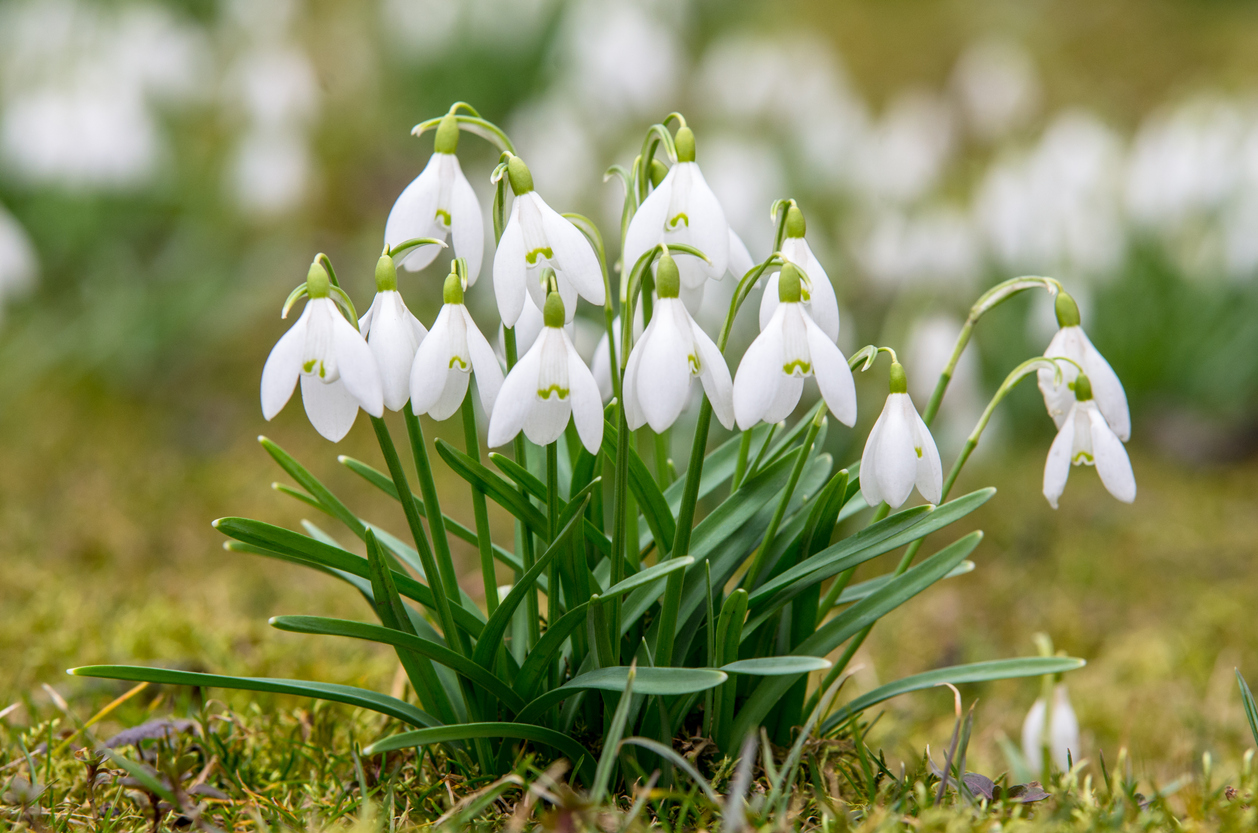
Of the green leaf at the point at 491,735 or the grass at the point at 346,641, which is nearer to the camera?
the green leaf at the point at 491,735

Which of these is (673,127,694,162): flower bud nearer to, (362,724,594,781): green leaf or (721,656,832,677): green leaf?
(721,656,832,677): green leaf

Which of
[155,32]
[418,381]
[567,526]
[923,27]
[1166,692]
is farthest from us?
[923,27]

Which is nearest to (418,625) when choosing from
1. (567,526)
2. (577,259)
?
(567,526)

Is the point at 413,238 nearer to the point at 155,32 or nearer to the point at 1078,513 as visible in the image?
the point at 1078,513

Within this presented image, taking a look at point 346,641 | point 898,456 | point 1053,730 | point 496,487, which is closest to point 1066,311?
point 898,456

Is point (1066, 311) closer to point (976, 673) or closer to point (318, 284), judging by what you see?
point (976, 673)

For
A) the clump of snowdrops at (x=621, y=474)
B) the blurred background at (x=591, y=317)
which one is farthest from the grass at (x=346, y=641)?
the clump of snowdrops at (x=621, y=474)

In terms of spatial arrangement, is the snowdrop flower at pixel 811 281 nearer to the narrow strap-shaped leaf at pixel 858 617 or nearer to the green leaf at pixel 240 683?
the narrow strap-shaped leaf at pixel 858 617
